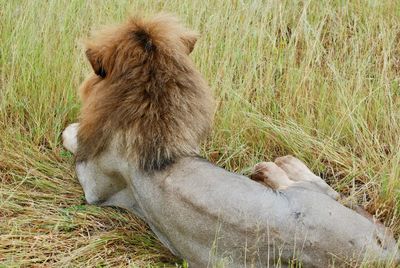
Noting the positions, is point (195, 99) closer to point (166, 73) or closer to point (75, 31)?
point (166, 73)

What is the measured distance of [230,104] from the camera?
5098 millimetres

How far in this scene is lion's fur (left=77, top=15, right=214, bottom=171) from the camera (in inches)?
162

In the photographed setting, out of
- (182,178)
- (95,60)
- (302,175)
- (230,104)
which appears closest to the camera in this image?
(182,178)

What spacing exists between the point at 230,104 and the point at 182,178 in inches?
49.8

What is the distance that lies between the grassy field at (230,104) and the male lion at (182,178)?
272 millimetres

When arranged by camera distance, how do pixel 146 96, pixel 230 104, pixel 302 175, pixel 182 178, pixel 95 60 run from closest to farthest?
pixel 182 178
pixel 146 96
pixel 95 60
pixel 302 175
pixel 230 104

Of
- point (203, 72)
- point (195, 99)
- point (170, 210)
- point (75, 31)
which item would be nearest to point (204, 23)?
point (203, 72)

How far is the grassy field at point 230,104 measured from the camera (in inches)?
171

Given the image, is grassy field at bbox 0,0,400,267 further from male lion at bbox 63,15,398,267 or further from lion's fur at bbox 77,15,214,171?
lion's fur at bbox 77,15,214,171

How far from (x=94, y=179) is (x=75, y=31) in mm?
1508

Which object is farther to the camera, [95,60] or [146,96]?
[95,60]

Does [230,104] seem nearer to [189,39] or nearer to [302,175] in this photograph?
[189,39]

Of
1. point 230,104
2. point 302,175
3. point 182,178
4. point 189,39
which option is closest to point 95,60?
point 189,39

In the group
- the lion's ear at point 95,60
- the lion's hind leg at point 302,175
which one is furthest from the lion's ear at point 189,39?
the lion's hind leg at point 302,175
